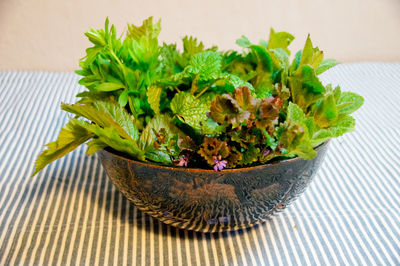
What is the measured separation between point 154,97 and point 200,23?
34.2 inches

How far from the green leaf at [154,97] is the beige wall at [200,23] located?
84 centimetres

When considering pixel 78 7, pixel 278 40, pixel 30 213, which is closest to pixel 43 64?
pixel 78 7

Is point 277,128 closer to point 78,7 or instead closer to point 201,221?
point 201,221

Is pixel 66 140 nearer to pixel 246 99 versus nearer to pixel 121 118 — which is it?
pixel 121 118

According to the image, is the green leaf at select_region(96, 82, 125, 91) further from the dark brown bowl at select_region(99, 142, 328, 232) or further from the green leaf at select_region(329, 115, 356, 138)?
the green leaf at select_region(329, 115, 356, 138)

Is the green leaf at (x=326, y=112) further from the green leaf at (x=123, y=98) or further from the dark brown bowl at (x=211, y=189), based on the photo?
the green leaf at (x=123, y=98)

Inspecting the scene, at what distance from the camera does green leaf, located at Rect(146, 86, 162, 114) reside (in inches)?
14.4

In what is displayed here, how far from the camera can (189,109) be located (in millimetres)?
358

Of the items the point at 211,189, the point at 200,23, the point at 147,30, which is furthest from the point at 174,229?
the point at 200,23

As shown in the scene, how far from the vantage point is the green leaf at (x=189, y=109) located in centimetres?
35

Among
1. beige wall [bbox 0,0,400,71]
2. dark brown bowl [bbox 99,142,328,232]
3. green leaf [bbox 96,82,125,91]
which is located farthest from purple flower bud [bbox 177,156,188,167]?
beige wall [bbox 0,0,400,71]

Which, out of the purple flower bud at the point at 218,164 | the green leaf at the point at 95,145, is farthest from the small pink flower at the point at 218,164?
the green leaf at the point at 95,145

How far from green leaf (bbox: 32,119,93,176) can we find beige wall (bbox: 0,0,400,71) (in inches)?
34.3

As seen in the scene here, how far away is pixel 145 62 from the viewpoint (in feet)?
1.30
